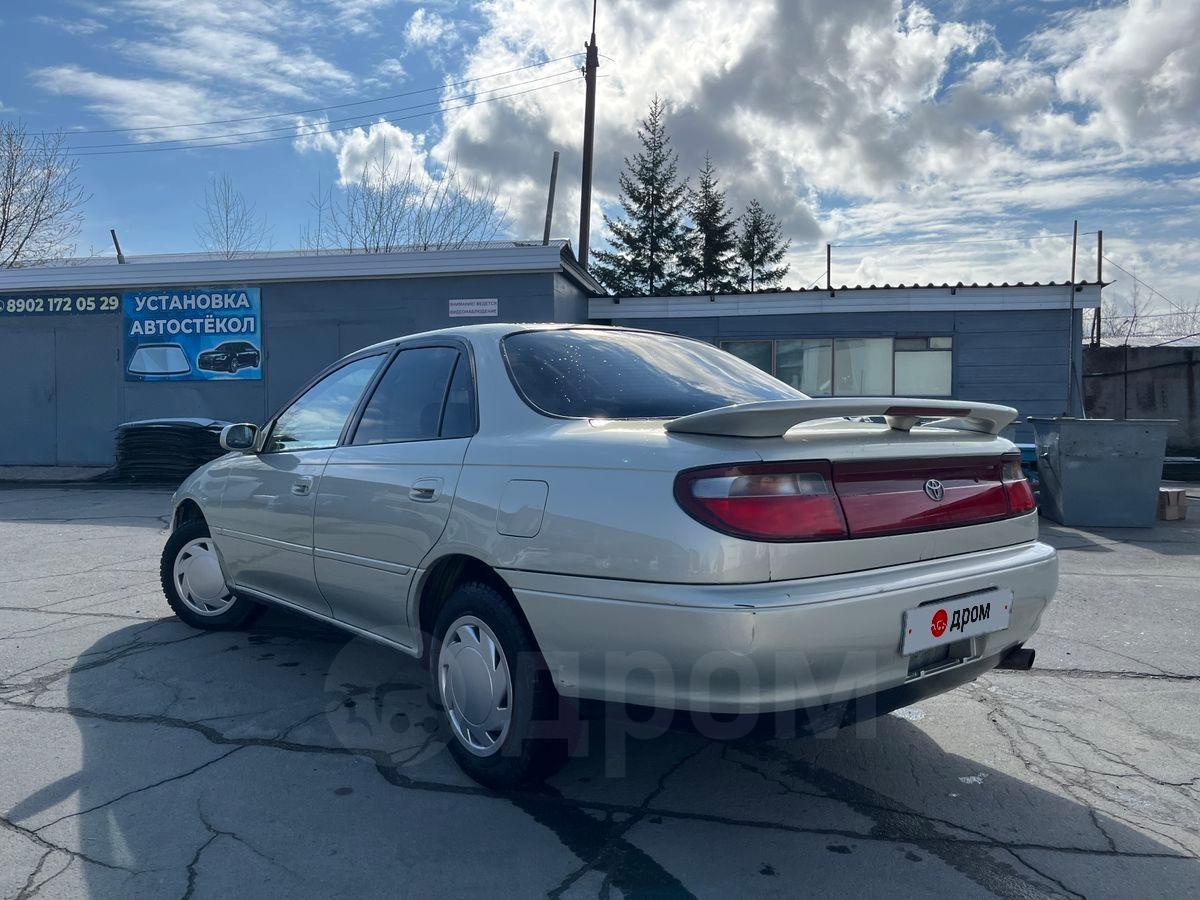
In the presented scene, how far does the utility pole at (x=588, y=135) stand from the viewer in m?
25.0

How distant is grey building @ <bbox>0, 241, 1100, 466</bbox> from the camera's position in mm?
15594

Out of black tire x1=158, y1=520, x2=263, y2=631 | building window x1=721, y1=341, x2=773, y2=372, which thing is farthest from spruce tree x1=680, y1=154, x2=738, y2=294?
black tire x1=158, y1=520, x2=263, y2=631

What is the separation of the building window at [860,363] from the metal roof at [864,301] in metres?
0.61

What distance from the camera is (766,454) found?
2.56 m

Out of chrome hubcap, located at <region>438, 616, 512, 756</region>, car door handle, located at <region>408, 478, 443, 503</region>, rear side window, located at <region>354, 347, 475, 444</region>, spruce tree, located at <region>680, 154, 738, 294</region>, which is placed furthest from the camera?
spruce tree, located at <region>680, 154, 738, 294</region>

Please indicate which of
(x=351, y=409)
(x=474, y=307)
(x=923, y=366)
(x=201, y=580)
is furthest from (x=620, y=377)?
(x=923, y=366)

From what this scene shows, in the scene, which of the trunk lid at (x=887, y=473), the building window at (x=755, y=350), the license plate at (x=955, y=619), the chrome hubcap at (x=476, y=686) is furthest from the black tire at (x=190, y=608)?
the building window at (x=755, y=350)

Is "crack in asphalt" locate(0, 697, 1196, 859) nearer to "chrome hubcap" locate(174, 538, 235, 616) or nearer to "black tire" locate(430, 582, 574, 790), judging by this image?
"black tire" locate(430, 582, 574, 790)

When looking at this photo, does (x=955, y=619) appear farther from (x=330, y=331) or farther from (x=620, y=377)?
(x=330, y=331)

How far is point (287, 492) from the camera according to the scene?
4.21m

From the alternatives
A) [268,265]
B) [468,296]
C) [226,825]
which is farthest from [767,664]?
[268,265]

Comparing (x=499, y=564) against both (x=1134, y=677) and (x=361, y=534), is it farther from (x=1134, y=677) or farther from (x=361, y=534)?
(x=1134, y=677)

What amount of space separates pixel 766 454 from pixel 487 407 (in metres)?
1.14

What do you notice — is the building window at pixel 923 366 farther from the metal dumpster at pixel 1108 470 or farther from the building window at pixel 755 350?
the metal dumpster at pixel 1108 470
